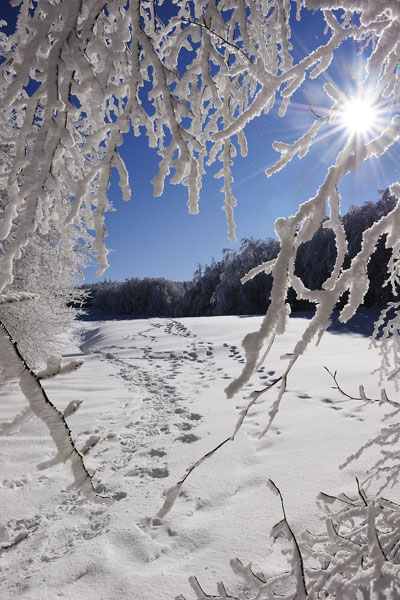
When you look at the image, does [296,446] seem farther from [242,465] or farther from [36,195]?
[36,195]

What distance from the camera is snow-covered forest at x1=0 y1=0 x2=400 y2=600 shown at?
0.68m

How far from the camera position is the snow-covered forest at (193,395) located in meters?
0.68

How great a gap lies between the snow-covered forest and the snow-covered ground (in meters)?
0.01

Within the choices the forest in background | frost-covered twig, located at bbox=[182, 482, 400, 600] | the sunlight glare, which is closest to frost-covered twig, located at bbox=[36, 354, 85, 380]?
frost-covered twig, located at bbox=[182, 482, 400, 600]

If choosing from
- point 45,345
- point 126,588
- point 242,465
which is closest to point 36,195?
point 126,588

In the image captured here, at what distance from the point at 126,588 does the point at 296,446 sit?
1.69m

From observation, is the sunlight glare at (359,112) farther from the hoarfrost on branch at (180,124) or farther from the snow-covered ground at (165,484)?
the snow-covered ground at (165,484)

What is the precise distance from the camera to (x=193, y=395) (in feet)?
16.5

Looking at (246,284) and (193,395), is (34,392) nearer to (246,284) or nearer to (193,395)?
(193,395)

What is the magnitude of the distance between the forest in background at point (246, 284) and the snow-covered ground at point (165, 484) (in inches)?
237

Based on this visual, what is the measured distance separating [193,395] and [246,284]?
594 inches

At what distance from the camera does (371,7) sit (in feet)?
2.02

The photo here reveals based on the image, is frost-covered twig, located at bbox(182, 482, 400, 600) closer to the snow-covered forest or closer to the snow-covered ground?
the snow-covered forest

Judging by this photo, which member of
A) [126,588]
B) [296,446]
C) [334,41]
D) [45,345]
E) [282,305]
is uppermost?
[334,41]
